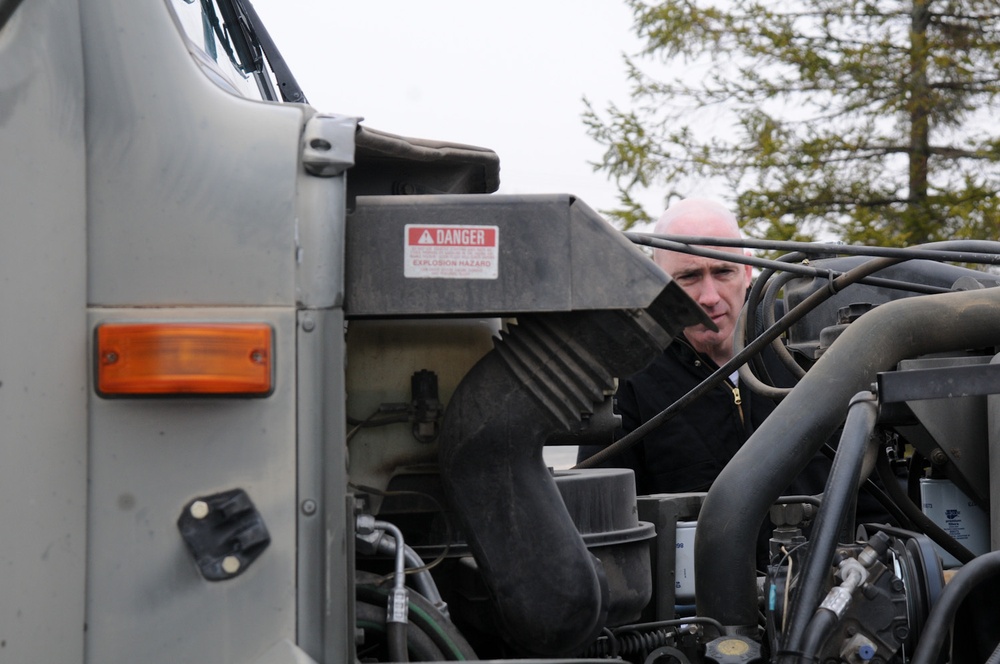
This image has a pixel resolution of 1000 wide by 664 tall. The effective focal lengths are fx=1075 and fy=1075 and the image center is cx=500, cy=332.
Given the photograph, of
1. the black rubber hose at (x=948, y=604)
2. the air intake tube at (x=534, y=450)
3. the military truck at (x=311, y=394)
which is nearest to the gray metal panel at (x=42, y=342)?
the military truck at (x=311, y=394)

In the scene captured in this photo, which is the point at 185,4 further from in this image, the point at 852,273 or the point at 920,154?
the point at 920,154

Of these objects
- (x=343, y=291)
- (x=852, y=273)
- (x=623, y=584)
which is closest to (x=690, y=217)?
(x=852, y=273)

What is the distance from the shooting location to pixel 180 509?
133cm

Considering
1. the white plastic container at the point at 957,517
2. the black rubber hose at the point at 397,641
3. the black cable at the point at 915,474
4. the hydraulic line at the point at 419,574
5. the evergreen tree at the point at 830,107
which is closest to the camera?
the black rubber hose at the point at 397,641

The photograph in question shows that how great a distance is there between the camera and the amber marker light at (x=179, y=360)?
131cm

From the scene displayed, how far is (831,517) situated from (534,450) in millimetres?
487

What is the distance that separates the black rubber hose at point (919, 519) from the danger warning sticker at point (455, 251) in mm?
1067

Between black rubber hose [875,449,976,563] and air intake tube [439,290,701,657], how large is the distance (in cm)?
78

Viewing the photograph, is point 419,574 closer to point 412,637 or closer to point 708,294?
point 412,637

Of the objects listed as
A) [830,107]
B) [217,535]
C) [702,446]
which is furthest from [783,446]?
[830,107]

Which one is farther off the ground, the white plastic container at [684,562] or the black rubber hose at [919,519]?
the black rubber hose at [919,519]

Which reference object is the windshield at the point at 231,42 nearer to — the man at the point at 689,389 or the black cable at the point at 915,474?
the man at the point at 689,389

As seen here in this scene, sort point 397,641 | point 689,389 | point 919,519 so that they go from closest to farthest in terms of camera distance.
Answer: point 397,641, point 919,519, point 689,389

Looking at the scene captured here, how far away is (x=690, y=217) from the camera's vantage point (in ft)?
12.6
